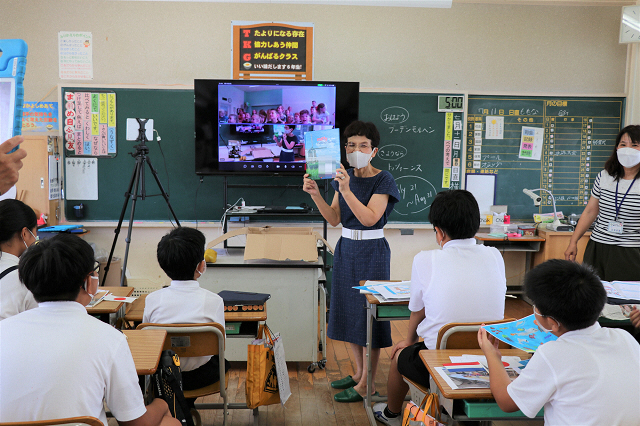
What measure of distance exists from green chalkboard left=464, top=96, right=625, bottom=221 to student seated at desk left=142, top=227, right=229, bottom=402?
11.0ft

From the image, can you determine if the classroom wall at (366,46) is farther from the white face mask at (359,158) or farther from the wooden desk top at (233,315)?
the wooden desk top at (233,315)

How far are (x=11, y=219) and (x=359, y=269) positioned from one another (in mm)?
1642

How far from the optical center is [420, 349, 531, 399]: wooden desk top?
1241 mm

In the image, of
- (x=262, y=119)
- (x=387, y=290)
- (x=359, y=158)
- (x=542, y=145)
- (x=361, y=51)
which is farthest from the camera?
(x=542, y=145)

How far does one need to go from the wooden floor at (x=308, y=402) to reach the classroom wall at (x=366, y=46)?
64.9 inches

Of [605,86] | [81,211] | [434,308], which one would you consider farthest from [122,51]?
[605,86]

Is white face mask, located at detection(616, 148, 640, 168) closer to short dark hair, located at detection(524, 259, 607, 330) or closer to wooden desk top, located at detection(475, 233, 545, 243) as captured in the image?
wooden desk top, located at detection(475, 233, 545, 243)

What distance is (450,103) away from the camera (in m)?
4.43

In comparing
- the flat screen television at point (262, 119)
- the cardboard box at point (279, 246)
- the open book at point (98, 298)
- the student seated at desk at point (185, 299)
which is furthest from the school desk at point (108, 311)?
the flat screen television at point (262, 119)

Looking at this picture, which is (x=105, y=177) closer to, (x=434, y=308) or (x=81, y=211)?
(x=81, y=211)

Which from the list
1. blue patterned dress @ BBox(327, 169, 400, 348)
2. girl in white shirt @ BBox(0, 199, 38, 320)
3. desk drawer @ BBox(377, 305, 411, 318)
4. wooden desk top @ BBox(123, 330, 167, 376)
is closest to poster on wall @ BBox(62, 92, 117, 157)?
girl in white shirt @ BBox(0, 199, 38, 320)

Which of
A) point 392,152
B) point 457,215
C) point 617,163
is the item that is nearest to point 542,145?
point 392,152

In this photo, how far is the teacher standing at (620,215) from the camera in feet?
8.79

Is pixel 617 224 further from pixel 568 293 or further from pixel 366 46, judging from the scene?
pixel 366 46
